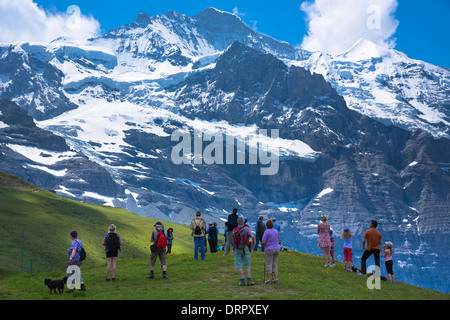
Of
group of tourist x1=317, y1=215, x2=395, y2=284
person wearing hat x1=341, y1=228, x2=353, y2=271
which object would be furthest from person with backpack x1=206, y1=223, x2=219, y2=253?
person wearing hat x1=341, y1=228, x2=353, y2=271

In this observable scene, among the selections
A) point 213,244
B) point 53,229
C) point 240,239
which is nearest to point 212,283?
point 240,239

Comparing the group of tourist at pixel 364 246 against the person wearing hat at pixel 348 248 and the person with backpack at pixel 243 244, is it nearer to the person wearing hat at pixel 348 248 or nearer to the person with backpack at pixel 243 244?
the person wearing hat at pixel 348 248

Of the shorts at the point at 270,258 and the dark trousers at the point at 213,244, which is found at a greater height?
the dark trousers at the point at 213,244

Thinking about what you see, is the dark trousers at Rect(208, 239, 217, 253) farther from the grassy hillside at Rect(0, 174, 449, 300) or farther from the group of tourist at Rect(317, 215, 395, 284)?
the group of tourist at Rect(317, 215, 395, 284)

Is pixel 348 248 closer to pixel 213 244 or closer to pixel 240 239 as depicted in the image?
pixel 213 244

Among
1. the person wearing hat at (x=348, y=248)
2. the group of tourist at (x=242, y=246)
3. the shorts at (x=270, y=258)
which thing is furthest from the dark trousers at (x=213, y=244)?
the shorts at (x=270, y=258)

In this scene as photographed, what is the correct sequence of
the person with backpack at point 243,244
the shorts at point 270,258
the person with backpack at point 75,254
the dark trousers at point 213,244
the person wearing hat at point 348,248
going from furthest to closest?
the dark trousers at point 213,244, the person wearing hat at point 348,248, the shorts at point 270,258, the person with backpack at point 243,244, the person with backpack at point 75,254

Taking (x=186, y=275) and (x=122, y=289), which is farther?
(x=186, y=275)

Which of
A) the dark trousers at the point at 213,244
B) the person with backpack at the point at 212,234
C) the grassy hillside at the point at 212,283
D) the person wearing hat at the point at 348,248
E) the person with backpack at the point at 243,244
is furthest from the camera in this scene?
the dark trousers at the point at 213,244
